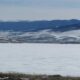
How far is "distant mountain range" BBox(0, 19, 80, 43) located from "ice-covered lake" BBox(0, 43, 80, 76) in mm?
566

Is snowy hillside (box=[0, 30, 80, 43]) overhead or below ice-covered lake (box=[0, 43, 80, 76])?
overhead

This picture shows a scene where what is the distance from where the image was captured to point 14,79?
1427cm

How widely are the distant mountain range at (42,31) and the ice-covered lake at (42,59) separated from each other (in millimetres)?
566

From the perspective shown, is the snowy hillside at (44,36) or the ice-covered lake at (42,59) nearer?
the ice-covered lake at (42,59)

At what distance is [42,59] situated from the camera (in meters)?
19.5

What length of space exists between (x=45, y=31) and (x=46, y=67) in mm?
2035

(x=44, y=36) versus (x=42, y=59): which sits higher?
(x=44, y=36)

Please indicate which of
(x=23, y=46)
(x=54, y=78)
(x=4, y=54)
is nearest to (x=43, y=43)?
(x=23, y=46)

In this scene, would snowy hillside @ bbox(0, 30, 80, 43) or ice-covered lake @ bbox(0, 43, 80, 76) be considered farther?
snowy hillside @ bbox(0, 30, 80, 43)

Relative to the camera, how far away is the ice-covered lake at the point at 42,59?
58.7 ft

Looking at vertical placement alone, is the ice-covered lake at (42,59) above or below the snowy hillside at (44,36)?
below

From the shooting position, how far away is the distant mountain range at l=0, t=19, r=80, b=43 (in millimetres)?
18719

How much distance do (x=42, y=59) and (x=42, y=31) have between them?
1220 millimetres

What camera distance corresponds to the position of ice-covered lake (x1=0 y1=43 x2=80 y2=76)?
1789cm
